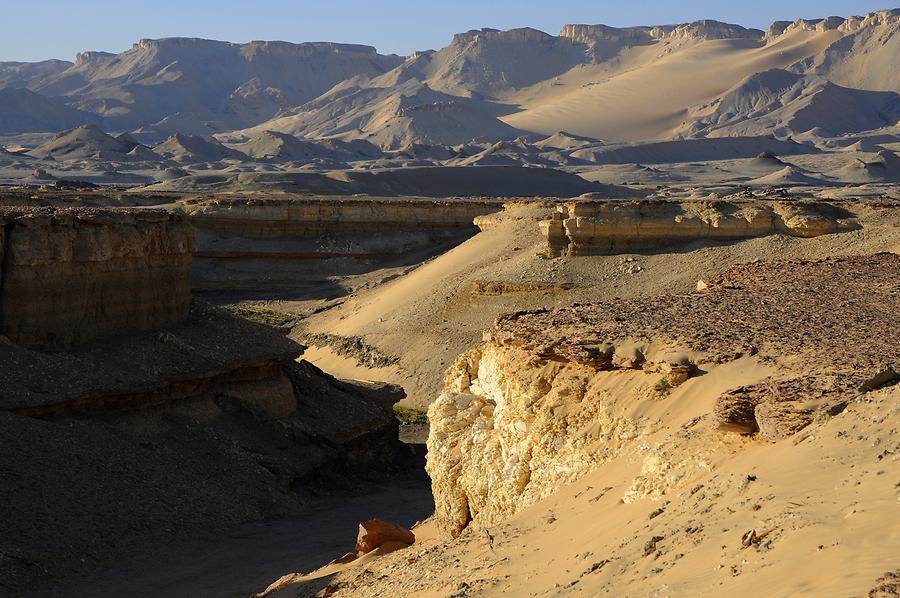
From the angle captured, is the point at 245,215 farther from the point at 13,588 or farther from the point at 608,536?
the point at 608,536

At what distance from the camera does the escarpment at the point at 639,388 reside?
9492 mm

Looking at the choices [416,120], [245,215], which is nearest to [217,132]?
[416,120]

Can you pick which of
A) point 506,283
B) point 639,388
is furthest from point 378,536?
point 506,283

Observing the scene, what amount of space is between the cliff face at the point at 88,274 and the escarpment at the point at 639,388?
8896 mm

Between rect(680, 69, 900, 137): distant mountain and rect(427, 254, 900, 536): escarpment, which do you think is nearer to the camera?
rect(427, 254, 900, 536): escarpment

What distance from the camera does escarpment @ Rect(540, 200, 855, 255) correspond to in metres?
32.3

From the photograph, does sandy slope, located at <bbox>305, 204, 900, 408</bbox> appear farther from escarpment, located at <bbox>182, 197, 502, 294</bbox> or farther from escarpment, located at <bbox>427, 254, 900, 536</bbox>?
escarpment, located at <bbox>427, 254, 900, 536</bbox>

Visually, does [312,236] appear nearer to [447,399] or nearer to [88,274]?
[88,274]

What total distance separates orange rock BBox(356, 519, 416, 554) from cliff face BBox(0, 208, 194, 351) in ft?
26.7

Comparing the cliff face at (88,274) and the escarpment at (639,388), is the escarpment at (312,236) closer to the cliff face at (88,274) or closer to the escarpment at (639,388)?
the cliff face at (88,274)

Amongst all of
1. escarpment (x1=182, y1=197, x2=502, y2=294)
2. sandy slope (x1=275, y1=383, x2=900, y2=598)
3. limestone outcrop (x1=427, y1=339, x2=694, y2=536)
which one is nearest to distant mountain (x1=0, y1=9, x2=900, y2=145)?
escarpment (x1=182, y1=197, x2=502, y2=294)

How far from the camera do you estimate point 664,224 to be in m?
32.8

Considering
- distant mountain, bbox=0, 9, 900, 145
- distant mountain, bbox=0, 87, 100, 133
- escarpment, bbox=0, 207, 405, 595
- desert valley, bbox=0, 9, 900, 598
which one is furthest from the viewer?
distant mountain, bbox=0, 87, 100, 133

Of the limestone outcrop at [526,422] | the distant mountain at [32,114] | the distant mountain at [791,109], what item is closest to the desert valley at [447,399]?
the limestone outcrop at [526,422]
